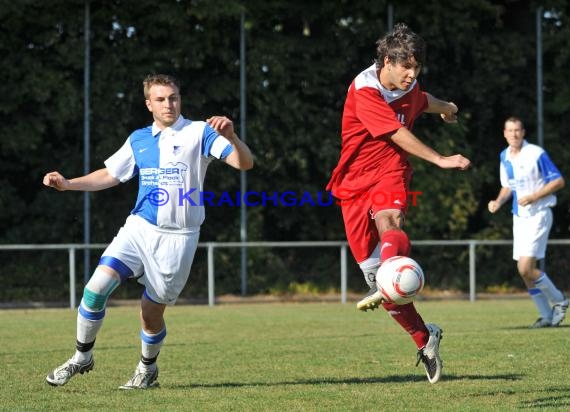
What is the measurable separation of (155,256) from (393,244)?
5.09 ft

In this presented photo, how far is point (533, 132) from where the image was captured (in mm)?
20516

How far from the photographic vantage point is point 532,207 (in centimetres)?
1187

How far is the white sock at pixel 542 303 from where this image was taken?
1162 cm

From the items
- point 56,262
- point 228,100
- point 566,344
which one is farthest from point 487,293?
point 566,344

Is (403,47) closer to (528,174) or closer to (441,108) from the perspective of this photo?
(441,108)

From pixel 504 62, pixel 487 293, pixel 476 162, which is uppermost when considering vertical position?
pixel 504 62

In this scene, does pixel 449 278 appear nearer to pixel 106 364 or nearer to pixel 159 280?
pixel 106 364

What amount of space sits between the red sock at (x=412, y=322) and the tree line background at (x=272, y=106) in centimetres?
1157

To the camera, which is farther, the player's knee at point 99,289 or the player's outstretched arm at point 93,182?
the player's outstretched arm at point 93,182

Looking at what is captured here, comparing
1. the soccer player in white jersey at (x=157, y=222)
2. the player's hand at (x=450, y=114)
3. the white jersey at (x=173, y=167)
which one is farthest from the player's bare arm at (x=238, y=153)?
the player's hand at (x=450, y=114)

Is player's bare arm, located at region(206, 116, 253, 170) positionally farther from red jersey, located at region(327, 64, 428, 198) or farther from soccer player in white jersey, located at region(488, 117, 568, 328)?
soccer player in white jersey, located at region(488, 117, 568, 328)

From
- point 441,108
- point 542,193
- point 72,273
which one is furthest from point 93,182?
point 72,273

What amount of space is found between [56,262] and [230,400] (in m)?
12.0

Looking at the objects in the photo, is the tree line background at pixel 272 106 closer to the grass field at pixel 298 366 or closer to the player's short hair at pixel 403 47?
the grass field at pixel 298 366
